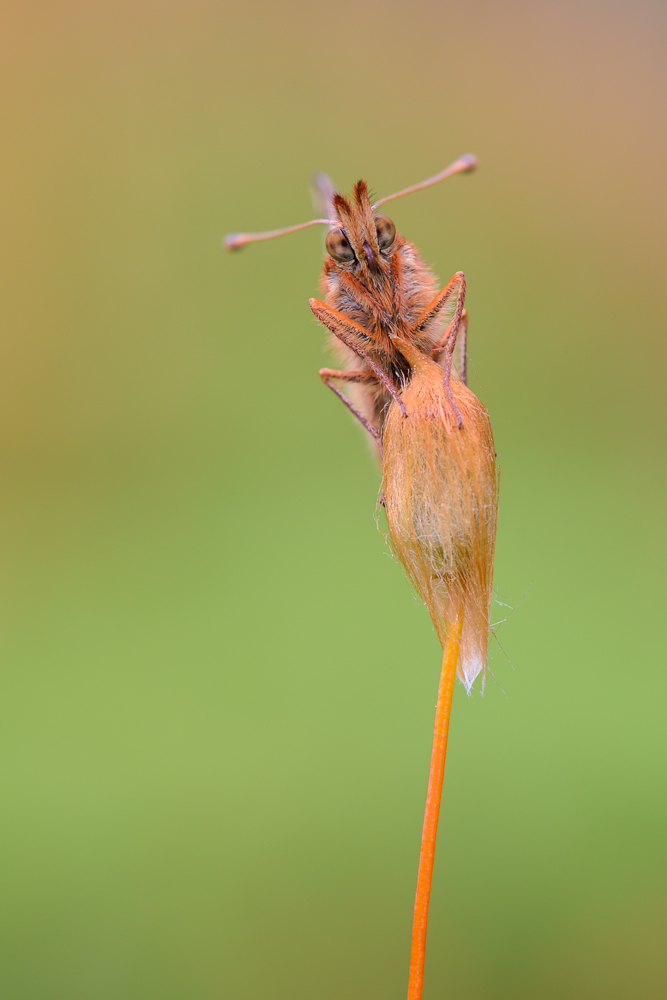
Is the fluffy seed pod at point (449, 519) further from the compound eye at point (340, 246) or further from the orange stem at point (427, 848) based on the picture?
the compound eye at point (340, 246)

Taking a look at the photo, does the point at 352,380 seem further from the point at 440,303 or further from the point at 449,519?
the point at 449,519

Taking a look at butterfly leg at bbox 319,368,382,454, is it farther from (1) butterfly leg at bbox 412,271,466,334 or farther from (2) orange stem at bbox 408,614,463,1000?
(2) orange stem at bbox 408,614,463,1000

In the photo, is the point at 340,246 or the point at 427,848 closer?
the point at 427,848

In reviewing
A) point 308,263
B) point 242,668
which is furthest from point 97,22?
point 242,668

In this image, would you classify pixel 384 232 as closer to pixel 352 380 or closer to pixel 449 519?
pixel 352 380

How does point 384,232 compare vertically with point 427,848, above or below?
above

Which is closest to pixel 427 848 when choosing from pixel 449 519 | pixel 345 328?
pixel 449 519

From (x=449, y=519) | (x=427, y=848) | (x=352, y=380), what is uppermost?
(x=352, y=380)

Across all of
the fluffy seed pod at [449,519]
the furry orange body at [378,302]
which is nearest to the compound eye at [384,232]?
the furry orange body at [378,302]
